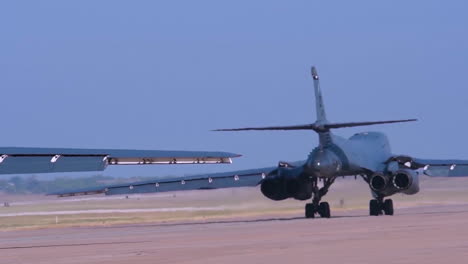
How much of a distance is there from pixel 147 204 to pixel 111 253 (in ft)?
195

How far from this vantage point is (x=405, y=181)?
5684 cm

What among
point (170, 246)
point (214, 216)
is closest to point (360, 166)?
point (214, 216)

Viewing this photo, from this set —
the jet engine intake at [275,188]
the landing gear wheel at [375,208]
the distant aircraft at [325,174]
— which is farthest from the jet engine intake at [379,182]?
the jet engine intake at [275,188]

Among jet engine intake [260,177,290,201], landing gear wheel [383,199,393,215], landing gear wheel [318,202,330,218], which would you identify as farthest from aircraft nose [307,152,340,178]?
landing gear wheel [383,199,393,215]

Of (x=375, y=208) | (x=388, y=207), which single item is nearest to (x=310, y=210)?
(x=375, y=208)

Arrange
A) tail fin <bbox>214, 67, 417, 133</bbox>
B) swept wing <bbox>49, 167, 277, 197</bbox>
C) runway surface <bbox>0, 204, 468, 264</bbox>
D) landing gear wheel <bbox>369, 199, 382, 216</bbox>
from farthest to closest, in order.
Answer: swept wing <bbox>49, 167, 277, 197</bbox>
landing gear wheel <bbox>369, 199, 382, 216</bbox>
tail fin <bbox>214, 67, 417, 133</bbox>
runway surface <bbox>0, 204, 468, 264</bbox>

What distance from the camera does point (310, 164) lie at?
173ft

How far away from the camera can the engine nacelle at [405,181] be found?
5681 cm

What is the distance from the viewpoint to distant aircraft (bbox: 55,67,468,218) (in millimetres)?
53906

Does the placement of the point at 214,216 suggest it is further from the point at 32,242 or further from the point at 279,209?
the point at 32,242

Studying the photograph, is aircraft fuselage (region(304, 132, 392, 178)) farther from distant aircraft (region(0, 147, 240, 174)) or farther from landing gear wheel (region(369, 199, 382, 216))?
distant aircraft (region(0, 147, 240, 174))

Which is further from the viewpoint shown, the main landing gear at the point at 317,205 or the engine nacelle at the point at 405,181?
the engine nacelle at the point at 405,181

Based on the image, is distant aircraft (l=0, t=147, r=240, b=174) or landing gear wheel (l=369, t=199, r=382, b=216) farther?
landing gear wheel (l=369, t=199, r=382, b=216)

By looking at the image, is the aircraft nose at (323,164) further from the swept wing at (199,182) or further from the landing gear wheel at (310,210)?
the swept wing at (199,182)
